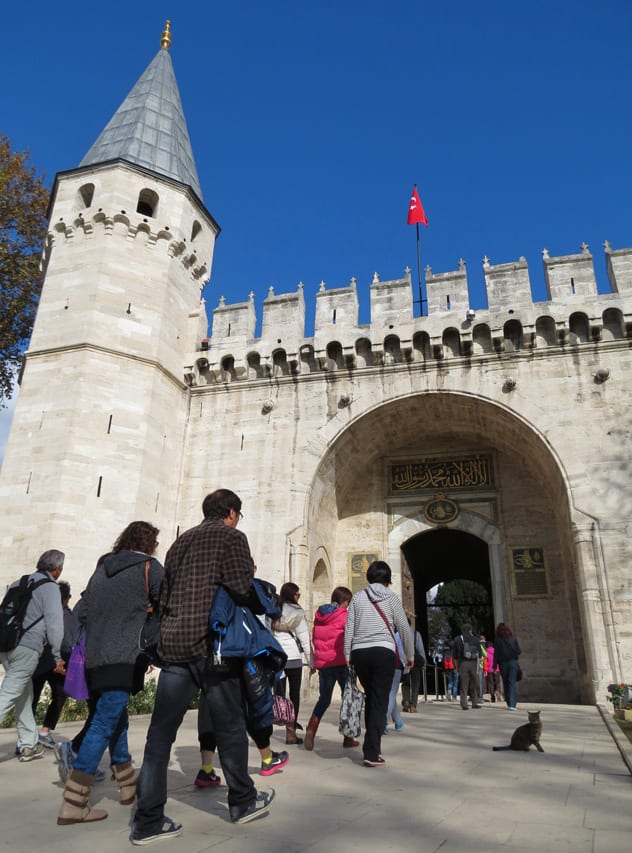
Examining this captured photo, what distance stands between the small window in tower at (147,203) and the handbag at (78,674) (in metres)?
12.3

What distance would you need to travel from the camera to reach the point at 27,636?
4.70 metres

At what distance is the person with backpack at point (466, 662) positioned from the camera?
31.2 ft

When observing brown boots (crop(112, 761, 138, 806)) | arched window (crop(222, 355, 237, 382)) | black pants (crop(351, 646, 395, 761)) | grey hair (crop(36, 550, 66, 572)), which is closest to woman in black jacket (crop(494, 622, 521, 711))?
black pants (crop(351, 646, 395, 761))

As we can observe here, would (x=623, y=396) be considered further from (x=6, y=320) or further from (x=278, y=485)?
(x=6, y=320)

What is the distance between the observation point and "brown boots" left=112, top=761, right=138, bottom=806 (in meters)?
3.26

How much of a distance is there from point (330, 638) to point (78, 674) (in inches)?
102

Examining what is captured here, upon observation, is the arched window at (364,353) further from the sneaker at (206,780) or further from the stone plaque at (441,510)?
the sneaker at (206,780)

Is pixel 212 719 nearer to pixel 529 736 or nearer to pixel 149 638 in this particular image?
pixel 149 638

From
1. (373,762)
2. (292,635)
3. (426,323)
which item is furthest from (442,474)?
(373,762)

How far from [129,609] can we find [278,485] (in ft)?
30.2

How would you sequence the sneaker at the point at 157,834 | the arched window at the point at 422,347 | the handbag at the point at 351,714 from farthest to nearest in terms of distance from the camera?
the arched window at the point at 422,347, the handbag at the point at 351,714, the sneaker at the point at 157,834

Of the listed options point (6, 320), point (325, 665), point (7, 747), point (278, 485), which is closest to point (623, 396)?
point (278, 485)

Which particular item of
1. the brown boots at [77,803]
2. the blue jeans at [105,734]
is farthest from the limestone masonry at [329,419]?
the brown boots at [77,803]

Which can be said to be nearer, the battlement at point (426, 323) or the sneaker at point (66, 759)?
the sneaker at point (66, 759)
